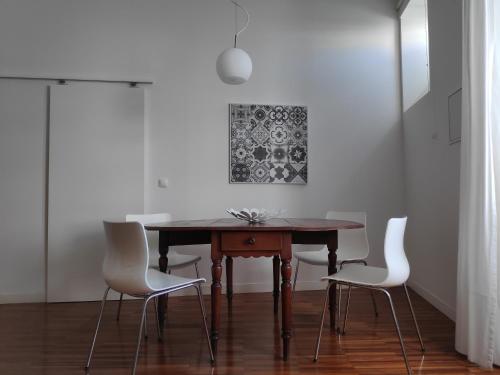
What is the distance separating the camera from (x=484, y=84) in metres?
1.78

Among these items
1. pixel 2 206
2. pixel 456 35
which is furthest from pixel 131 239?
pixel 456 35

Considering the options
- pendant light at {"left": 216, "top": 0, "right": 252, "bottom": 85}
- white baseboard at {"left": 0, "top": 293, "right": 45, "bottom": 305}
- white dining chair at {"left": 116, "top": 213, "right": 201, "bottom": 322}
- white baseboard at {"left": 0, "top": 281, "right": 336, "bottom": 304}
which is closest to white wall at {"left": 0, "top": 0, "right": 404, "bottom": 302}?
white baseboard at {"left": 0, "top": 281, "right": 336, "bottom": 304}

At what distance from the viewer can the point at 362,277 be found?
1.80 m

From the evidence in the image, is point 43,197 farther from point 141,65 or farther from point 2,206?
point 141,65

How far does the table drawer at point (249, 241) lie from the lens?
1.75m

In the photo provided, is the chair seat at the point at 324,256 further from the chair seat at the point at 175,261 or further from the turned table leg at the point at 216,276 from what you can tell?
the turned table leg at the point at 216,276

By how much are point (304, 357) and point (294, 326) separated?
1.55ft

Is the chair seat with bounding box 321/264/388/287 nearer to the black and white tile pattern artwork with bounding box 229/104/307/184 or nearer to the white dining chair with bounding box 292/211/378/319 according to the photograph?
the white dining chair with bounding box 292/211/378/319

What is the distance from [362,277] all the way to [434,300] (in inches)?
55.9

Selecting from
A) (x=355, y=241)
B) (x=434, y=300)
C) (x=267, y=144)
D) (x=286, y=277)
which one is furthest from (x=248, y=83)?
(x=434, y=300)

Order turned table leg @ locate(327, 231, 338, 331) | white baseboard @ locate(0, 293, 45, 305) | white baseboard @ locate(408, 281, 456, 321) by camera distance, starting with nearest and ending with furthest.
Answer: turned table leg @ locate(327, 231, 338, 331) → white baseboard @ locate(408, 281, 456, 321) → white baseboard @ locate(0, 293, 45, 305)

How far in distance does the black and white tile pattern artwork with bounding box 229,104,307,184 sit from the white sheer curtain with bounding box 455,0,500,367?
1.65m

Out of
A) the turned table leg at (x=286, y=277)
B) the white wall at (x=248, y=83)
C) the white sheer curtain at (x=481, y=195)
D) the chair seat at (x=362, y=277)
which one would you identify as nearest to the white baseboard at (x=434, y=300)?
the white wall at (x=248, y=83)

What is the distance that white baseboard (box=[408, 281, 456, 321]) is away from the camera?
2.46 m
